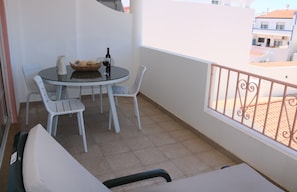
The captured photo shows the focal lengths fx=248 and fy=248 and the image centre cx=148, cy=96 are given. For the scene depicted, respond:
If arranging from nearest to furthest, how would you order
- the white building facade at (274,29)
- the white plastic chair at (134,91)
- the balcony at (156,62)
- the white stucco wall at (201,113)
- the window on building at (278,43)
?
1. the white stucco wall at (201,113)
2. the balcony at (156,62)
3. the white plastic chair at (134,91)
4. the white building facade at (274,29)
5. the window on building at (278,43)

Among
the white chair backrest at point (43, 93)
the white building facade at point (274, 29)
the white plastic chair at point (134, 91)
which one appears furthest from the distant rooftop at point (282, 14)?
the white chair backrest at point (43, 93)

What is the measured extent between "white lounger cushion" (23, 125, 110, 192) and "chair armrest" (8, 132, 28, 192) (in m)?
0.02

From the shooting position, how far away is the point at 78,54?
13.7 ft

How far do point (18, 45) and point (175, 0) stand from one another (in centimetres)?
369

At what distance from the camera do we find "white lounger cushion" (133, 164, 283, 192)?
1340 millimetres

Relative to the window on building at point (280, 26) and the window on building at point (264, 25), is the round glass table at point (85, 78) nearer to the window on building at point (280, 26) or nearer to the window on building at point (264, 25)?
the window on building at point (280, 26)

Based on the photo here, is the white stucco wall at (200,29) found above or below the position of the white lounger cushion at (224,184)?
above

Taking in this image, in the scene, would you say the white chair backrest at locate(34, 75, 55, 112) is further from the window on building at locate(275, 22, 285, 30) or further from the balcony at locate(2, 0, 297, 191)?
the window on building at locate(275, 22, 285, 30)

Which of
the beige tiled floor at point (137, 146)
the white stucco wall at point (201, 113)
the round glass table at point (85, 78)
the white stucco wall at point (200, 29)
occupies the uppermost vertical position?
the white stucco wall at point (200, 29)

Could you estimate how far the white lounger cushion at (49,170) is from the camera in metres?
0.75

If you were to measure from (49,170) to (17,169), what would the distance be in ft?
0.34

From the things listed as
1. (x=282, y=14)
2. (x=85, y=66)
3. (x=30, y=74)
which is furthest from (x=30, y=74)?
(x=282, y=14)

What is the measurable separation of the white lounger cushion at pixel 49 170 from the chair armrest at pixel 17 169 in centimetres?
2

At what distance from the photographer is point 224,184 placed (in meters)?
1.39
